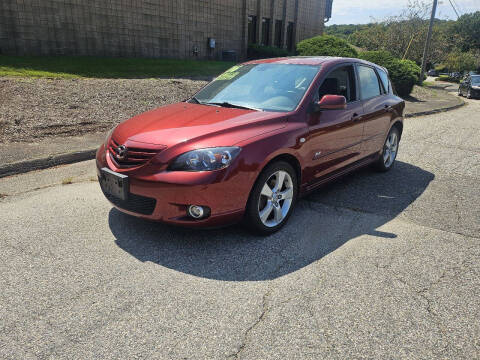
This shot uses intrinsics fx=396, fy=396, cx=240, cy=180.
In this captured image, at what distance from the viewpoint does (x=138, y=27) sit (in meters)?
17.9

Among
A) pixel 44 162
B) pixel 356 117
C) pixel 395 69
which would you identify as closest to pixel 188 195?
pixel 356 117

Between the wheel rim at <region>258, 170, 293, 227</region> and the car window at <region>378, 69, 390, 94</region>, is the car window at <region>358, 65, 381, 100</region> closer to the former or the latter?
the car window at <region>378, 69, 390, 94</region>

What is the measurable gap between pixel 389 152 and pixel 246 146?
3.73 metres

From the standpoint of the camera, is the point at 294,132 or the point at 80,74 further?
the point at 80,74

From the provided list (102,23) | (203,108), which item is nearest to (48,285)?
(203,108)

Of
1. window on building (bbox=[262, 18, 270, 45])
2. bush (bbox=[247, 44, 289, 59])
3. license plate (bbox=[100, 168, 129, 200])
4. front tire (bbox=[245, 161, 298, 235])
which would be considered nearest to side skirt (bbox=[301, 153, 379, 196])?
front tire (bbox=[245, 161, 298, 235])

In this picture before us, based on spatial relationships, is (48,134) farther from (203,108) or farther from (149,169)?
(149,169)

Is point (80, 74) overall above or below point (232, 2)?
below

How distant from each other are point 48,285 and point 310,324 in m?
1.98

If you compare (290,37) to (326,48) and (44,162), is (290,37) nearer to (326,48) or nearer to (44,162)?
(326,48)

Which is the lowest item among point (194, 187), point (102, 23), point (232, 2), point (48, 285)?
point (48, 285)

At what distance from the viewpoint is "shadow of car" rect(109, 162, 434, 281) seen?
3371 mm

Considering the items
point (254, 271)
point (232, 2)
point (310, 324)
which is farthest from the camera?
point (232, 2)

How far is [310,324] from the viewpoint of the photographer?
8.72ft
